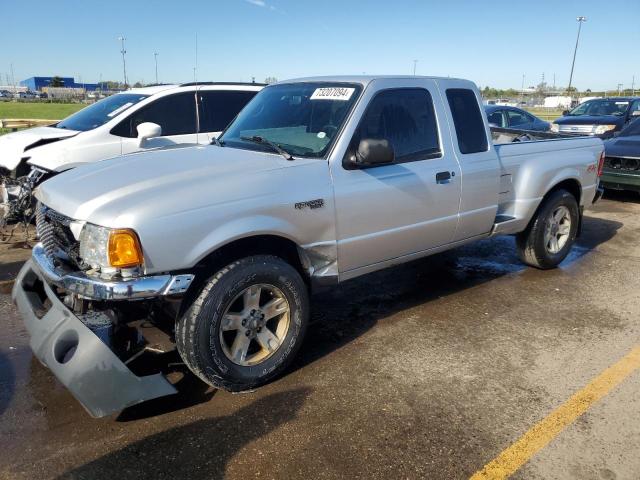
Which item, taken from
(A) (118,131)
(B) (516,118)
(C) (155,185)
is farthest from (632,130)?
(C) (155,185)

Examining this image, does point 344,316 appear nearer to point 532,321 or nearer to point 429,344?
point 429,344

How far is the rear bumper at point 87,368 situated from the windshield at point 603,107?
16.3m

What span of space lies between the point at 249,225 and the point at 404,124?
1.69 metres

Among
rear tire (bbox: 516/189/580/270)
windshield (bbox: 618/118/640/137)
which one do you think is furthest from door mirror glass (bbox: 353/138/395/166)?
windshield (bbox: 618/118/640/137)

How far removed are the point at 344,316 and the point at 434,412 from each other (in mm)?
1550

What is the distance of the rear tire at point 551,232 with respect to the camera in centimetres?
551

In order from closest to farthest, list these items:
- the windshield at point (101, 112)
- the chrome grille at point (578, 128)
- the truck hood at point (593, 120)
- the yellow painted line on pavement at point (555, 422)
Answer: the yellow painted line on pavement at point (555, 422) → the windshield at point (101, 112) → the truck hood at point (593, 120) → the chrome grille at point (578, 128)

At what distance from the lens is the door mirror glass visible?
11.4ft

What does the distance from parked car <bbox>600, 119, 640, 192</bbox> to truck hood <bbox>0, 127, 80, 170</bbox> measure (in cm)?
874

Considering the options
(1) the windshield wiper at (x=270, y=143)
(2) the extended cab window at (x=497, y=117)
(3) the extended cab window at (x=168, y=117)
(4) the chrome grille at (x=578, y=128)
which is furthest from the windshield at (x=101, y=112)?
(4) the chrome grille at (x=578, y=128)

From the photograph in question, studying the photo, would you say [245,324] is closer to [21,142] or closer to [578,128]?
[21,142]

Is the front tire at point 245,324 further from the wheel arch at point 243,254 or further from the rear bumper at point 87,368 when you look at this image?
the rear bumper at point 87,368

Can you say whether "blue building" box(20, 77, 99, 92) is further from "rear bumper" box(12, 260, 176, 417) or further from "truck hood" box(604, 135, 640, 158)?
"rear bumper" box(12, 260, 176, 417)

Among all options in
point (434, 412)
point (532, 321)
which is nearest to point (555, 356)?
point (532, 321)
